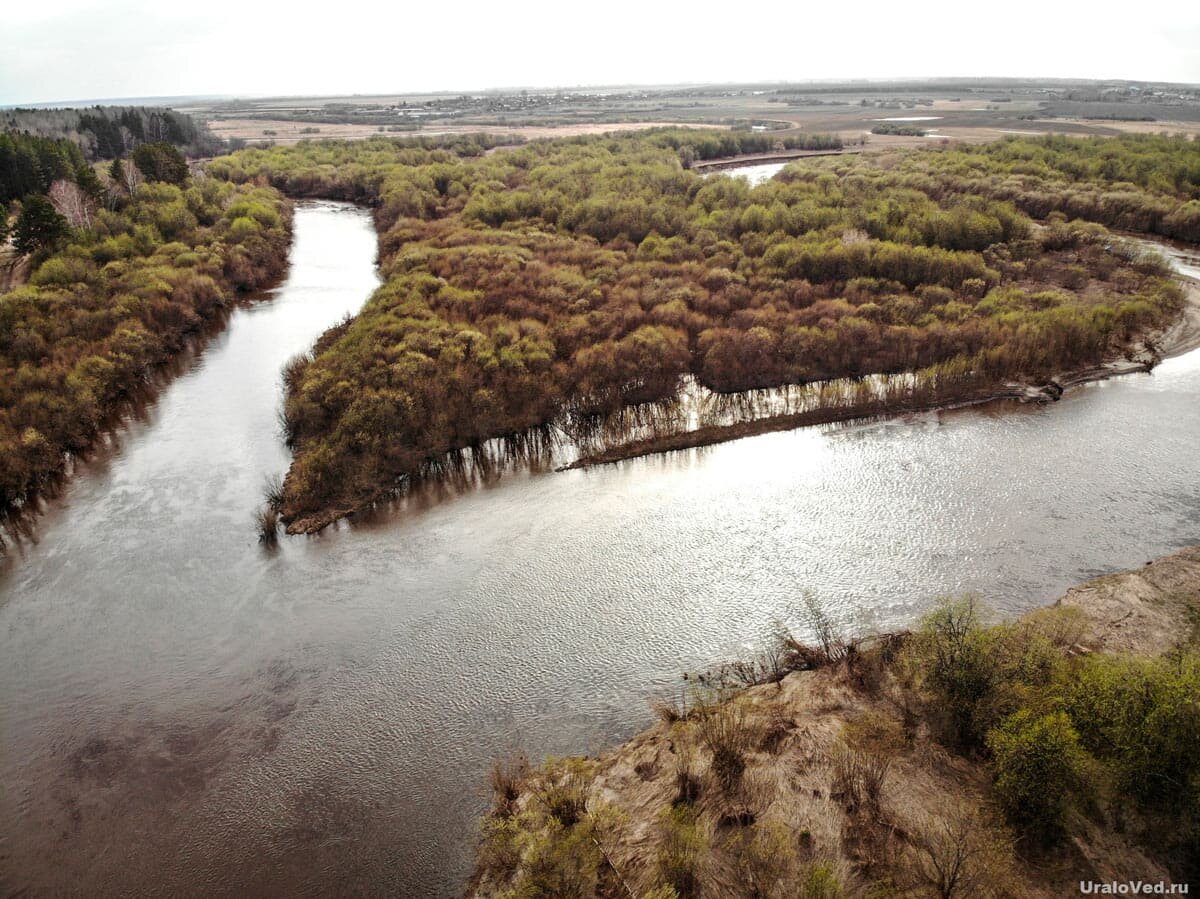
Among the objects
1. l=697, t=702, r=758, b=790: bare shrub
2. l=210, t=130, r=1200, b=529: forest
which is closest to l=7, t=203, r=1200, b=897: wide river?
l=697, t=702, r=758, b=790: bare shrub

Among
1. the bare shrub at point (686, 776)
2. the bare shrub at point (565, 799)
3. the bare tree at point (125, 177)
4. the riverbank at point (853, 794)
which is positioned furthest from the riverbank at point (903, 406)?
the bare tree at point (125, 177)

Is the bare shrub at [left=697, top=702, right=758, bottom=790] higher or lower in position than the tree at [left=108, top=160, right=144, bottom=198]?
lower

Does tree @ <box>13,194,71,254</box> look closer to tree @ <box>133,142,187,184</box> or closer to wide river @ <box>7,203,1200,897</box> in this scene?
tree @ <box>133,142,187,184</box>

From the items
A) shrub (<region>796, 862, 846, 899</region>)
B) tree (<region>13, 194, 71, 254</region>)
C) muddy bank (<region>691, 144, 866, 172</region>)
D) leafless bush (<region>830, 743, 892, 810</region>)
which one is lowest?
leafless bush (<region>830, 743, 892, 810</region>)

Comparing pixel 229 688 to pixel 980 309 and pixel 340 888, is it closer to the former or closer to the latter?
pixel 340 888

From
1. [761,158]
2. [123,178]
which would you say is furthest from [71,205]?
[761,158]

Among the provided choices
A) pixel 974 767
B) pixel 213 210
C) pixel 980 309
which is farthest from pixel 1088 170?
pixel 213 210

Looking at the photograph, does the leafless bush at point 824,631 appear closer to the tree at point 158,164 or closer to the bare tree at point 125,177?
the bare tree at point 125,177
